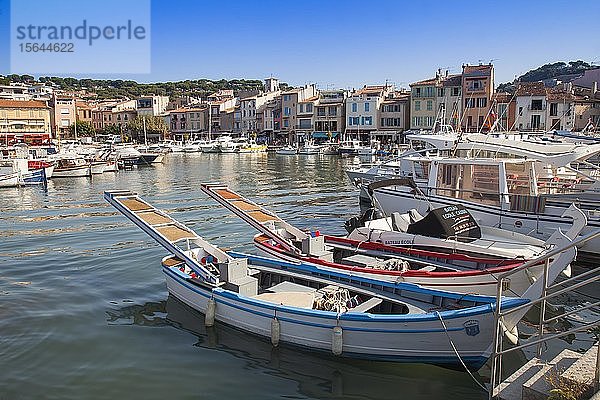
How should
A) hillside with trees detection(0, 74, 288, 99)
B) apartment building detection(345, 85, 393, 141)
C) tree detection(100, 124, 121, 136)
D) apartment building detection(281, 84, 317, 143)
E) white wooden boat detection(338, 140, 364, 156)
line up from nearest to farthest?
1. white wooden boat detection(338, 140, 364, 156)
2. apartment building detection(345, 85, 393, 141)
3. apartment building detection(281, 84, 317, 143)
4. tree detection(100, 124, 121, 136)
5. hillside with trees detection(0, 74, 288, 99)

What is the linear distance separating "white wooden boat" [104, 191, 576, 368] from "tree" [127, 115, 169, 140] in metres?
91.8

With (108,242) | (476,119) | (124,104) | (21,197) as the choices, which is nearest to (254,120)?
(124,104)

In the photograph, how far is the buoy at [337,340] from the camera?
8.39 meters

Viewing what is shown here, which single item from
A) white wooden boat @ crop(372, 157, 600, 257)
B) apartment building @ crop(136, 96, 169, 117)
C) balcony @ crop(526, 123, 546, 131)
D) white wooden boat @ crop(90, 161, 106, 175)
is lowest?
white wooden boat @ crop(90, 161, 106, 175)

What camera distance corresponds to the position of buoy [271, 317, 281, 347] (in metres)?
9.02

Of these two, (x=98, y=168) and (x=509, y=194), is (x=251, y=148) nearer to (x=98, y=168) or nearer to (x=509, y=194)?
(x=98, y=168)

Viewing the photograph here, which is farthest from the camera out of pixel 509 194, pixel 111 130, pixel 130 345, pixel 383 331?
pixel 111 130

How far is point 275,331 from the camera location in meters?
9.06

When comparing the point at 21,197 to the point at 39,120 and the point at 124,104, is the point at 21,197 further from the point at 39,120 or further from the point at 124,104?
the point at 124,104

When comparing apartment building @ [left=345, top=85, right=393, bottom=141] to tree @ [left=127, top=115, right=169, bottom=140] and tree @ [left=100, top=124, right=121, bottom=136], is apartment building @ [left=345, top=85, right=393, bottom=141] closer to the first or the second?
tree @ [left=127, top=115, right=169, bottom=140]

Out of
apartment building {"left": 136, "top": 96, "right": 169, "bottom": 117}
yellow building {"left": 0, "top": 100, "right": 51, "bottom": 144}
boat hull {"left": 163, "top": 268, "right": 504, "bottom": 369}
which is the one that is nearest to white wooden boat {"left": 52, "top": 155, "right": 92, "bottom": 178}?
boat hull {"left": 163, "top": 268, "right": 504, "bottom": 369}

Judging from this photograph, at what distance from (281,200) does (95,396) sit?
20823mm

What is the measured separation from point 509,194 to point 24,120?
91838 mm

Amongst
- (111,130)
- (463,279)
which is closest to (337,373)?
(463,279)
